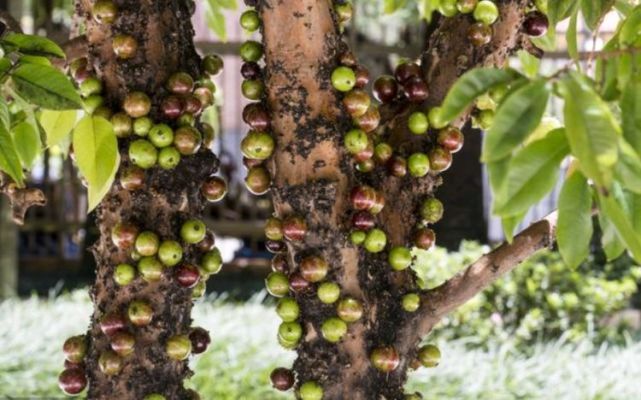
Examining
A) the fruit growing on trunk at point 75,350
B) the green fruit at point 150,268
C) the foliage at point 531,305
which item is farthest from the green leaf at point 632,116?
the foliage at point 531,305

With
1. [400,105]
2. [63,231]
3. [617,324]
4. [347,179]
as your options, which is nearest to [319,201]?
[347,179]

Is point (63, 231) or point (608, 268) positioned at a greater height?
point (608, 268)

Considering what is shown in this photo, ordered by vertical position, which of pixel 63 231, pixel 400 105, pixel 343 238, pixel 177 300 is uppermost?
pixel 400 105

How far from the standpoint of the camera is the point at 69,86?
115 centimetres

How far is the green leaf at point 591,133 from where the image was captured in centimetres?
77

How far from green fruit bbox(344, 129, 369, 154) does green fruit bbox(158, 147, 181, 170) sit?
0.86ft

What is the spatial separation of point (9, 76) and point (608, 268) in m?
5.07

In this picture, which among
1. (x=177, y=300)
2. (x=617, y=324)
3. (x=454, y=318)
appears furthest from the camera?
(x=617, y=324)

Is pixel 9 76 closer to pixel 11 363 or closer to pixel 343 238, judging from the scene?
pixel 343 238

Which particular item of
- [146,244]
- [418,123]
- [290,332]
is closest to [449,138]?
[418,123]

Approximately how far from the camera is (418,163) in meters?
1.41

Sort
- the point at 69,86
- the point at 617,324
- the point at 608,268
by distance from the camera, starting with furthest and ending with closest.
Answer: the point at 608,268 → the point at 617,324 → the point at 69,86

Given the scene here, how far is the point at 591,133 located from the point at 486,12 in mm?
703

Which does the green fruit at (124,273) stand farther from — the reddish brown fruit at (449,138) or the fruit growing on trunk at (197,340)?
the reddish brown fruit at (449,138)
